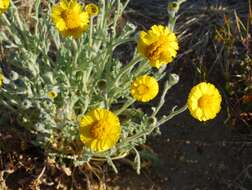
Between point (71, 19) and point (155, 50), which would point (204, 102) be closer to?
point (155, 50)

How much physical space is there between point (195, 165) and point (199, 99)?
0.64 meters

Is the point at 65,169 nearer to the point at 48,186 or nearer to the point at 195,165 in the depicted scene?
the point at 48,186

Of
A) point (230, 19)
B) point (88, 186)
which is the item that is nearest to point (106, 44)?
point (88, 186)

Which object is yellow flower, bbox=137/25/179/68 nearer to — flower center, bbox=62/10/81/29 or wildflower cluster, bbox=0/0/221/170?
wildflower cluster, bbox=0/0/221/170

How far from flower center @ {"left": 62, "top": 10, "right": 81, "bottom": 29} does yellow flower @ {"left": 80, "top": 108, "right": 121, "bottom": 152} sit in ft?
0.92

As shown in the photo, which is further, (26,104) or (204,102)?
(26,104)

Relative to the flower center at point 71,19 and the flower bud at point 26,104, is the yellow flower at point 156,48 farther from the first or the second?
the flower bud at point 26,104

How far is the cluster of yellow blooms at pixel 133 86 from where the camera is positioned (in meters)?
1.79

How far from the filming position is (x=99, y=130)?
1768mm

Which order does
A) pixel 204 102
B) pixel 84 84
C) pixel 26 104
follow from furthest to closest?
pixel 84 84 → pixel 26 104 → pixel 204 102

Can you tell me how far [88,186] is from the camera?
2.29 metres

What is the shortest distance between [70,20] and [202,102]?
50 centimetres

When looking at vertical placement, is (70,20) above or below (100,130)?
above

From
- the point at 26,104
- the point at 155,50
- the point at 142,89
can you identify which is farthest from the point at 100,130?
the point at 26,104
